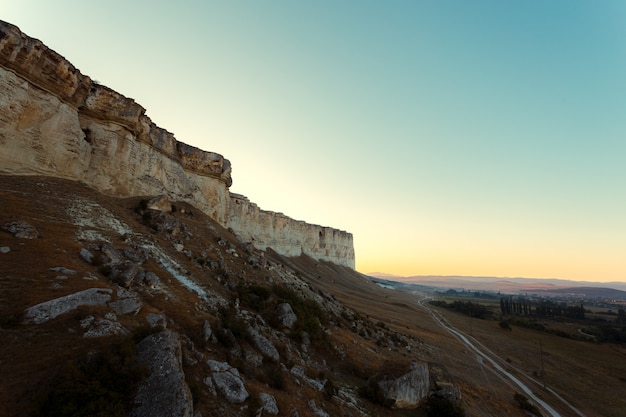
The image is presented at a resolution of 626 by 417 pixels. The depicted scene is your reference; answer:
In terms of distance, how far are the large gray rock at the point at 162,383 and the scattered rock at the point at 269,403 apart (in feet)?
12.4

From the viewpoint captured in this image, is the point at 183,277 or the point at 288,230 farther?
the point at 288,230

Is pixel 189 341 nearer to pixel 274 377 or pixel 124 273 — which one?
pixel 274 377

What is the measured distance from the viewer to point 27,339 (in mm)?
10555

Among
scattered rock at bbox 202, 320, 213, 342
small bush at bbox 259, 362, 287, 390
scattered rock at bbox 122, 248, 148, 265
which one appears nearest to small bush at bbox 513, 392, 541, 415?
small bush at bbox 259, 362, 287, 390

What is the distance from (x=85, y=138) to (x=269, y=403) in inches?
1195

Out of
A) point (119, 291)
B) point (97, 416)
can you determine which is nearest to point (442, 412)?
point (97, 416)

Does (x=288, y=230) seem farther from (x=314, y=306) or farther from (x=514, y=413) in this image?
(x=514, y=413)

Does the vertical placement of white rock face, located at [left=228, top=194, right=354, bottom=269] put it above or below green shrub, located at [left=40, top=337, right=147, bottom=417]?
above

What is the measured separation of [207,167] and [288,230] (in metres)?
57.7

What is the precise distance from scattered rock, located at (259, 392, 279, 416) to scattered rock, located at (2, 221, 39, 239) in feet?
54.0

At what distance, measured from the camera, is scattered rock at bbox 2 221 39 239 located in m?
16.8

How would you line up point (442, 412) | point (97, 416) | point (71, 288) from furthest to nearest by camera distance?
point (442, 412) < point (71, 288) < point (97, 416)

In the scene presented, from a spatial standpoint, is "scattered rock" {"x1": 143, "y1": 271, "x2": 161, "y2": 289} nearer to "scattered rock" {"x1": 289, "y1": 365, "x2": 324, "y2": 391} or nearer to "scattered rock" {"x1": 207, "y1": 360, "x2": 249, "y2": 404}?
"scattered rock" {"x1": 207, "y1": 360, "x2": 249, "y2": 404}

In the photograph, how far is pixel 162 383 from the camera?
32.4 feet
